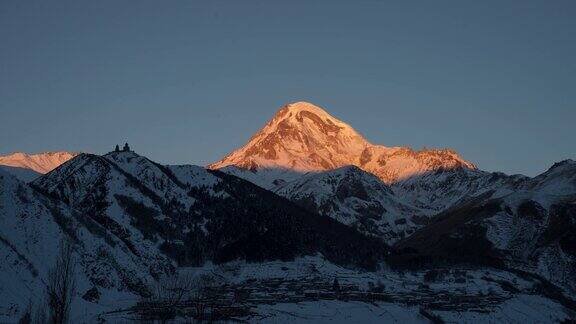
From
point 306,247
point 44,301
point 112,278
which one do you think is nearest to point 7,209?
point 112,278

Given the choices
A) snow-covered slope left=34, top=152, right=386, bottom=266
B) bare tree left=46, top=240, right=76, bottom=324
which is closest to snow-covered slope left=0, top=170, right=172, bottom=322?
bare tree left=46, top=240, right=76, bottom=324

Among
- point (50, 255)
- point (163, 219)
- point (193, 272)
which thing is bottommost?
point (193, 272)

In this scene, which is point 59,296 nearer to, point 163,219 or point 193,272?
point 193,272

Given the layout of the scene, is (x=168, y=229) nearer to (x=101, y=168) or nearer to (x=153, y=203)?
(x=153, y=203)

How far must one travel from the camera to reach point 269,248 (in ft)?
607

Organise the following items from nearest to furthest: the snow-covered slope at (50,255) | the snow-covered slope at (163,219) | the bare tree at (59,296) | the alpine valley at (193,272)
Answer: the bare tree at (59,296), the snow-covered slope at (50,255), the alpine valley at (193,272), the snow-covered slope at (163,219)

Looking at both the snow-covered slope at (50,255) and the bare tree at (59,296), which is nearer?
the bare tree at (59,296)

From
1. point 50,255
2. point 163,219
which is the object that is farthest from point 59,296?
point 163,219

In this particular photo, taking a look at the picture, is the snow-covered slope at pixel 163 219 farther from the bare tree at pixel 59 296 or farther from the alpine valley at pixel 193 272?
the bare tree at pixel 59 296

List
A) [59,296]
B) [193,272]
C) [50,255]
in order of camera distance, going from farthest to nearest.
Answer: [193,272]
[50,255]
[59,296]

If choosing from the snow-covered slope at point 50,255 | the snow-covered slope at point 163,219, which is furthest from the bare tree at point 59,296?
the snow-covered slope at point 163,219

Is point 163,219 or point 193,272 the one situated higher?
point 163,219

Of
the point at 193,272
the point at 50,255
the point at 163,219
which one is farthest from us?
the point at 163,219

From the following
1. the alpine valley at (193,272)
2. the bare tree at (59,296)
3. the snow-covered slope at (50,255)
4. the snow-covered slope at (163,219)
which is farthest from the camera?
the snow-covered slope at (163,219)
